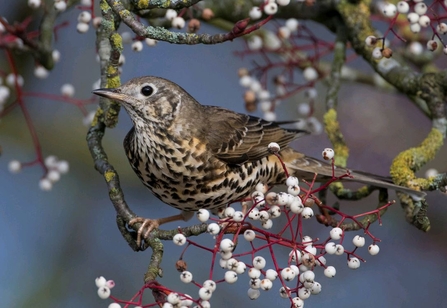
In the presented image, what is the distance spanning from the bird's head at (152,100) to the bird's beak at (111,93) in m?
0.02

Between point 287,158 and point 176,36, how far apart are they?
2.02m

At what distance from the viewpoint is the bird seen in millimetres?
3846

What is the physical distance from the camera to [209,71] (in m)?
7.18

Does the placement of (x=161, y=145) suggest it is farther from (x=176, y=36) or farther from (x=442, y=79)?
(x=442, y=79)

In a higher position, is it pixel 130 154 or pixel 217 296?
pixel 130 154

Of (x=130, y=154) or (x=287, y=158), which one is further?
(x=287, y=158)

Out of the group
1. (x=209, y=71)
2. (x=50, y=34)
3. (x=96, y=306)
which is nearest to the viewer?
→ (x=50, y=34)

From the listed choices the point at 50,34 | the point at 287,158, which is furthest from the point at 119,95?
the point at 287,158

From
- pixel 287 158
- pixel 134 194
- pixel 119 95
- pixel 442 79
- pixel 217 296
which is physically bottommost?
pixel 217 296

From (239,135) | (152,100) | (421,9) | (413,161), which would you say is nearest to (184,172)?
(152,100)

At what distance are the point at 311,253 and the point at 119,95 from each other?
1229 millimetres

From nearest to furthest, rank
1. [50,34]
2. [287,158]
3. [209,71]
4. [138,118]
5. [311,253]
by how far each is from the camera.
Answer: [311,253] → [138,118] → [50,34] → [287,158] → [209,71]

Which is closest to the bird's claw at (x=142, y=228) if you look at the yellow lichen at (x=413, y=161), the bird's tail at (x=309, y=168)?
the yellow lichen at (x=413, y=161)

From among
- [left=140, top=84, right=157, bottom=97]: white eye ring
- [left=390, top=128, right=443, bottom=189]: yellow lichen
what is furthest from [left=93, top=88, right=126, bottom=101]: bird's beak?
[left=390, top=128, right=443, bottom=189]: yellow lichen
